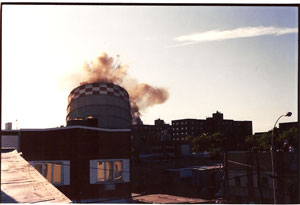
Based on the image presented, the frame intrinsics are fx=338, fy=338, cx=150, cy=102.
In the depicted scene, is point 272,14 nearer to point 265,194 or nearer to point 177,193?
point 265,194

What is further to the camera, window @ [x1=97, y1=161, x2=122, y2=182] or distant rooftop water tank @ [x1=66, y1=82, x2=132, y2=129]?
distant rooftop water tank @ [x1=66, y1=82, x2=132, y2=129]

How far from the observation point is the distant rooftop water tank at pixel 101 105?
2638 centimetres

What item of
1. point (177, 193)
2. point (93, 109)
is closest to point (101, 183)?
point (93, 109)

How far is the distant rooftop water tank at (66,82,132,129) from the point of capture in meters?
26.4

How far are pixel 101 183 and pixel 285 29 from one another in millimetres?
12301

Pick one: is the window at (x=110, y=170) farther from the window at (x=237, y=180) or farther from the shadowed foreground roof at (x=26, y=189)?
the shadowed foreground roof at (x=26, y=189)

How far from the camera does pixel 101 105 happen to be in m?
26.6

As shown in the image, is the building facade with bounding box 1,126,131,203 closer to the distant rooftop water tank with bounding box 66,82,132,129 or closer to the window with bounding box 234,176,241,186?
the distant rooftop water tank with bounding box 66,82,132,129

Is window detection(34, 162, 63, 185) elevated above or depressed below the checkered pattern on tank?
below

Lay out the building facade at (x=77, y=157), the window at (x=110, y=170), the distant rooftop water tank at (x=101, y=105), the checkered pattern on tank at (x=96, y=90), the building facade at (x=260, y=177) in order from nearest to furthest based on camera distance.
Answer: the building facade at (x=77, y=157), the window at (x=110, y=170), the building facade at (x=260, y=177), the distant rooftop water tank at (x=101, y=105), the checkered pattern on tank at (x=96, y=90)

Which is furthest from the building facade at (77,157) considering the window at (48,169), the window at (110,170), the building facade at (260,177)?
the building facade at (260,177)

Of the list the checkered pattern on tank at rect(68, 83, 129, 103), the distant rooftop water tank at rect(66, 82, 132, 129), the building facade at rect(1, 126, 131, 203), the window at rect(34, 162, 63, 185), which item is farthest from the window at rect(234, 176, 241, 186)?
the window at rect(34, 162, 63, 185)

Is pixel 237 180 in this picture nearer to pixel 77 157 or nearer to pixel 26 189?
pixel 77 157

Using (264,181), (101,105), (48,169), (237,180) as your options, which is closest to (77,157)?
(48,169)
